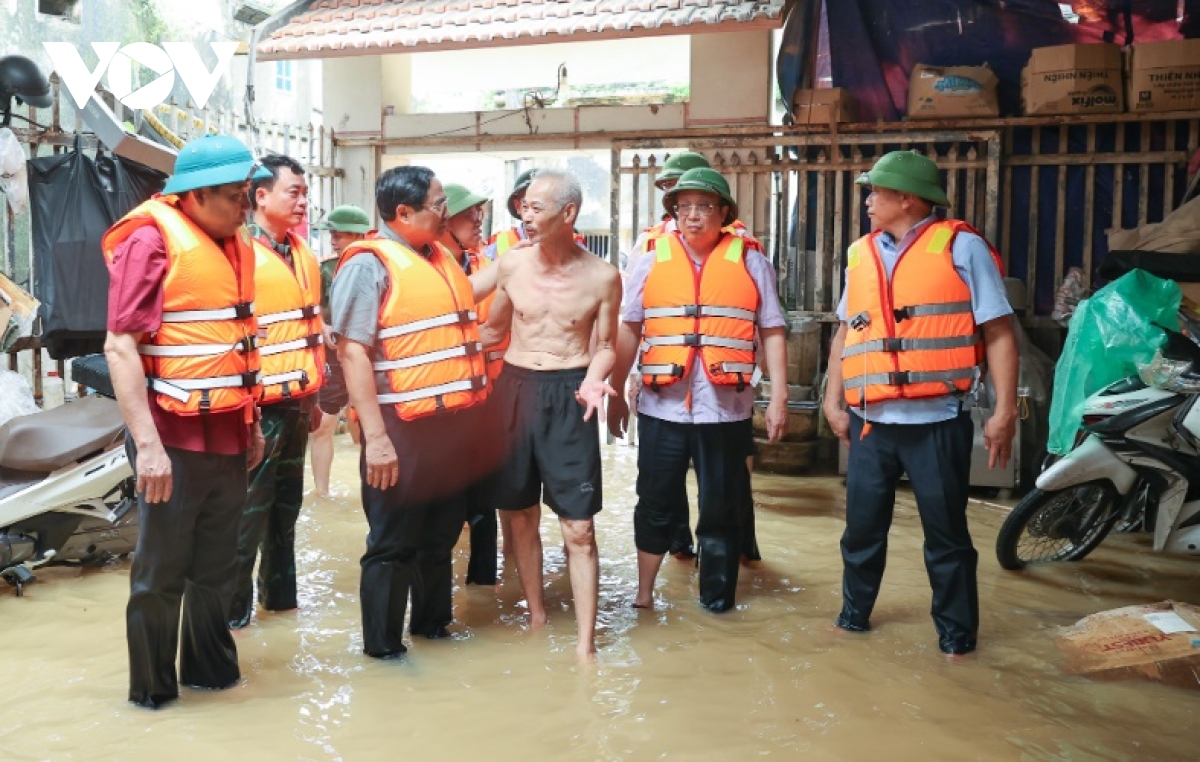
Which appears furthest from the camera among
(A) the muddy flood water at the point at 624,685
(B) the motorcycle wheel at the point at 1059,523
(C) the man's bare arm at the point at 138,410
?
(B) the motorcycle wheel at the point at 1059,523

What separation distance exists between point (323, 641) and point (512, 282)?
1692 mm

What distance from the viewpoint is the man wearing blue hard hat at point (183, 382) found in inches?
144

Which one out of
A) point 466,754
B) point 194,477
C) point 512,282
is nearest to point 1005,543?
point 512,282

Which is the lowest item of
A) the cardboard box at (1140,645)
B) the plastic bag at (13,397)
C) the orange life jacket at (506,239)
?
the cardboard box at (1140,645)

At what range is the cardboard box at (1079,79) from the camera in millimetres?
8438

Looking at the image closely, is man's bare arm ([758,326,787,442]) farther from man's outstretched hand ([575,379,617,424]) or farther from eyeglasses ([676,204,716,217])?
man's outstretched hand ([575,379,617,424])

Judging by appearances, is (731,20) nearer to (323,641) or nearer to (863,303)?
(863,303)

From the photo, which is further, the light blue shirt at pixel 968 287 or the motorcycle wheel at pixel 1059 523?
the motorcycle wheel at pixel 1059 523

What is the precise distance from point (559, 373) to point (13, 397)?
11.0 ft

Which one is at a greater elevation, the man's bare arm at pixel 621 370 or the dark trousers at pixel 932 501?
the man's bare arm at pixel 621 370

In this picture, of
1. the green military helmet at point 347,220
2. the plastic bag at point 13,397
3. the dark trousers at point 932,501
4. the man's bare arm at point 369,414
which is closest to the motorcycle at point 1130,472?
the dark trousers at point 932,501

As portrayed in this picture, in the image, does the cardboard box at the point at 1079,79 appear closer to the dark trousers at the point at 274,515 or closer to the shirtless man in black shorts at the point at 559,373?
the shirtless man in black shorts at the point at 559,373

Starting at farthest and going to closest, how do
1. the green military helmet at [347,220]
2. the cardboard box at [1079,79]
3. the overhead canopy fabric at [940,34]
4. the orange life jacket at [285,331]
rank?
the overhead canopy fabric at [940,34]
the cardboard box at [1079,79]
the green military helmet at [347,220]
the orange life jacket at [285,331]

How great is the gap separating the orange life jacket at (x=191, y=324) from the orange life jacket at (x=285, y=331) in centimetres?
80
